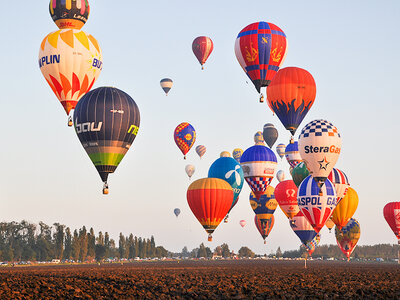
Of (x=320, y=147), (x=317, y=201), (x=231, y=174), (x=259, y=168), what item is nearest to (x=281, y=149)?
(x=259, y=168)

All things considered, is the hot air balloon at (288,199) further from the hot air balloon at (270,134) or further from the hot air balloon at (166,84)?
the hot air balloon at (166,84)

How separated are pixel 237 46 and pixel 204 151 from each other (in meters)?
53.1

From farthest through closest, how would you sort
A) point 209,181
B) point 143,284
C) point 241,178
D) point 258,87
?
point 241,178
point 209,181
point 258,87
point 143,284

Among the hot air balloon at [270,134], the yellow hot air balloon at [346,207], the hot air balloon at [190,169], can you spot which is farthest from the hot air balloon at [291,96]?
the hot air balloon at [190,169]

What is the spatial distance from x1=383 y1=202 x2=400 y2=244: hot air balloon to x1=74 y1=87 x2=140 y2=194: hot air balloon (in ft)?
146

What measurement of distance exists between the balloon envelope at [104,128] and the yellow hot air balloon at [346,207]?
33853 mm

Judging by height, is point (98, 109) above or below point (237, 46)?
below

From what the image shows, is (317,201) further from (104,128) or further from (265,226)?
(265,226)

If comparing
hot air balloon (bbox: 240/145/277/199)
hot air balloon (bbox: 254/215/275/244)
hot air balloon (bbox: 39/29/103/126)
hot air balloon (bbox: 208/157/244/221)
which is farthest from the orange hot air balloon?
hot air balloon (bbox: 254/215/275/244)

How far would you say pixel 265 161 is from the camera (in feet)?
228

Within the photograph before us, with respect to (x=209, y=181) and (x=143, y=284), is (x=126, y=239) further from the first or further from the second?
(x=143, y=284)

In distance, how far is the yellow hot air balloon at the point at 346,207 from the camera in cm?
6988

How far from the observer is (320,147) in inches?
2089

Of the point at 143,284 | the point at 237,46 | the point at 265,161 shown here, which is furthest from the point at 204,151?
the point at 143,284
